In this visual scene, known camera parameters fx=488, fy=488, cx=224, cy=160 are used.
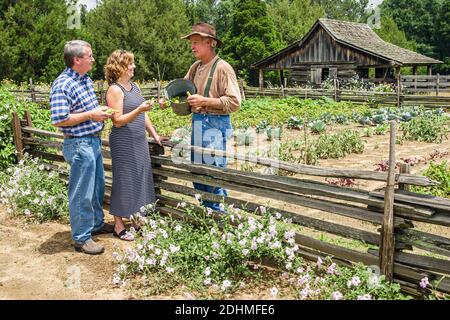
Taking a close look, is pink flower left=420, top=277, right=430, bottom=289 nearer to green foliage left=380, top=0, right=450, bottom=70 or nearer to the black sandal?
the black sandal

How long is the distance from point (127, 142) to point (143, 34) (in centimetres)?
3932

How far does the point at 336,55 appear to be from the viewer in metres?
28.4

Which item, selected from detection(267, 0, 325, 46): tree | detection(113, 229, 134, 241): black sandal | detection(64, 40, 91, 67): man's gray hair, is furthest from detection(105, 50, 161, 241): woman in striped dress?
detection(267, 0, 325, 46): tree

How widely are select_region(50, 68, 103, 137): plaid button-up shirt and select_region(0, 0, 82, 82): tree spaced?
3097 cm

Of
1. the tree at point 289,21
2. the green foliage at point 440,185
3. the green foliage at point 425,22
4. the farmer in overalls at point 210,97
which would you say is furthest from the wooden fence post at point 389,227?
the green foliage at point 425,22

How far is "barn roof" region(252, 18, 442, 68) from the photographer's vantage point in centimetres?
2616

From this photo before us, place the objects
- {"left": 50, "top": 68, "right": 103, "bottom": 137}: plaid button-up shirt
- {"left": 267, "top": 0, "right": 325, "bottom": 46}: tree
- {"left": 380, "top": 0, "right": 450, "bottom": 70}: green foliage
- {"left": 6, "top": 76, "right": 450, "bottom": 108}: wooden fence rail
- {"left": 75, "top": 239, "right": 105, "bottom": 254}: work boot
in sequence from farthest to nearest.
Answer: {"left": 380, "top": 0, "right": 450, "bottom": 70}: green foliage
{"left": 267, "top": 0, "right": 325, "bottom": 46}: tree
{"left": 6, "top": 76, "right": 450, "bottom": 108}: wooden fence rail
{"left": 75, "top": 239, "right": 105, "bottom": 254}: work boot
{"left": 50, "top": 68, "right": 103, "bottom": 137}: plaid button-up shirt

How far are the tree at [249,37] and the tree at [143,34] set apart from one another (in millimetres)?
4591

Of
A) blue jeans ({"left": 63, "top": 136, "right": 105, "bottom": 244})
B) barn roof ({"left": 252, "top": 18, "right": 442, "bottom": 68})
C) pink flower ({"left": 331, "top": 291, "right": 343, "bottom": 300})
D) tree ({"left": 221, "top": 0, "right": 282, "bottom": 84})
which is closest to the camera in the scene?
pink flower ({"left": 331, "top": 291, "right": 343, "bottom": 300})

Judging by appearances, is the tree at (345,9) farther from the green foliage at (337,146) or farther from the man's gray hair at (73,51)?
the man's gray hair at (73,51)

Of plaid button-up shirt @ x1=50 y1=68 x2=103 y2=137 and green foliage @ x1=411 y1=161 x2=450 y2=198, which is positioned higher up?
plaid button-up shirt @ x1=50 y1=68 x2=103 y2=137

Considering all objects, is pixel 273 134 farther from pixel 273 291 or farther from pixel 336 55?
pixel 336 55

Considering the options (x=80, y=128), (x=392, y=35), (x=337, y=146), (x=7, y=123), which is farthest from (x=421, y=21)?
(x=80, y=128)

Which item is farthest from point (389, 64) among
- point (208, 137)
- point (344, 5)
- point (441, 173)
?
point (344, 5)
